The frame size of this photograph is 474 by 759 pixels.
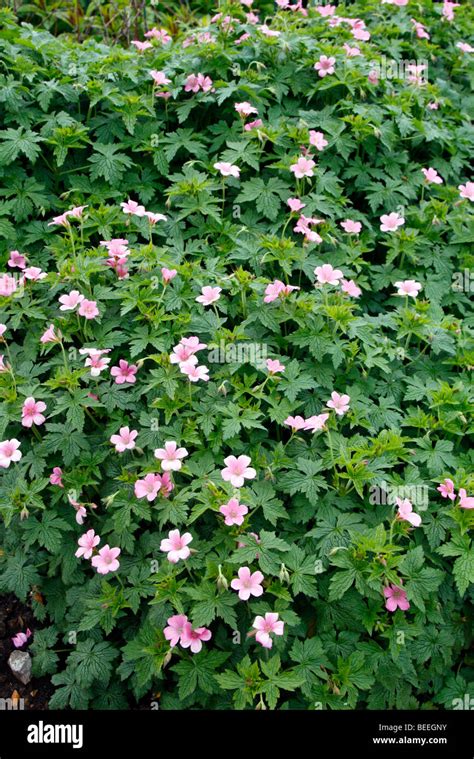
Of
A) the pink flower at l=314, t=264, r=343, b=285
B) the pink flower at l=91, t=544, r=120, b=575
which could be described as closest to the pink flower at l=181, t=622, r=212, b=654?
the pink flower at l=91, t=544, r=120, b=575

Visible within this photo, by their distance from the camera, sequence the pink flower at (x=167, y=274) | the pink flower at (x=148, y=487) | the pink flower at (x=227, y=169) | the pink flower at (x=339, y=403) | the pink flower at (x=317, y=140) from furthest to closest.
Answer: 1. the pink flower at (x=317, y=140)
2. the pink flower at (x=227, y=169)
3. the pink flower at (x=167, y=274)
4. the pink flower at (x=339, y=403)
5. the pink flower at (x=148, y=487)

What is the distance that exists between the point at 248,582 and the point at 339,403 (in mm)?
875

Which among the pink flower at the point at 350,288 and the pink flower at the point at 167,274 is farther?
the pink flower at the point at 350,288

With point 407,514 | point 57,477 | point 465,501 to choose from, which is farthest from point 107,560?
point 465,501

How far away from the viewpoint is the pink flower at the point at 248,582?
2.62 m

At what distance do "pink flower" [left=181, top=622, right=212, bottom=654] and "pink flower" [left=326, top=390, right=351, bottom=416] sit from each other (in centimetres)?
104

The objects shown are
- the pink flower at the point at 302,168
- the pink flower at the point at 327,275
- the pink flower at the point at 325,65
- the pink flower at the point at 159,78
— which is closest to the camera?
the pink flower at the point at 327,275

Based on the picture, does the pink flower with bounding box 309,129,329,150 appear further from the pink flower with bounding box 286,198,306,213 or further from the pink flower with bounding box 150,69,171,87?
the pink flower with bounding box 150,69,171,87

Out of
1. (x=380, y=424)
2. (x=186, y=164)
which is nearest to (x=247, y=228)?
(x=186, y=164)

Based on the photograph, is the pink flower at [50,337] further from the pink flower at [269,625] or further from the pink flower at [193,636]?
the pink flower at [269,625]

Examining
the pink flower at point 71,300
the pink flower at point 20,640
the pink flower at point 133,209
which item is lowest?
the pink flower at point 20,640

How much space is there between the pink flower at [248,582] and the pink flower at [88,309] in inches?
52.4

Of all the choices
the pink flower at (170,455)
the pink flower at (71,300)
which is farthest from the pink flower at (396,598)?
the pink flower at (71,300)

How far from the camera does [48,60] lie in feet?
13.7
